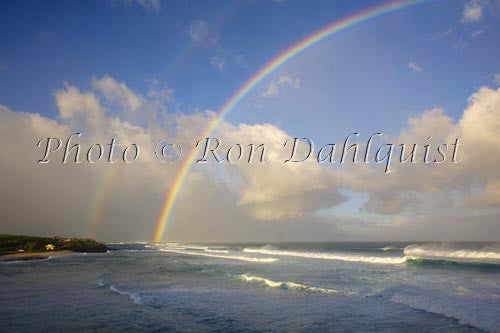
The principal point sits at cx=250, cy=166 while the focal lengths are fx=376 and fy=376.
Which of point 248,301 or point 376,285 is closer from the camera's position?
point 248,301

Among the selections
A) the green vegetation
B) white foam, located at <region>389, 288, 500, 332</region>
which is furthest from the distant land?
white foam, located at <region>389, 288, 500, 332</region>

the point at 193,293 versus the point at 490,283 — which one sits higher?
the point at 490,283

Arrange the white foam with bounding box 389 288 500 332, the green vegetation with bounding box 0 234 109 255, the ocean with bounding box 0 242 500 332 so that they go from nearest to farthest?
the ocean with bounding box 0 242 500 332 < the white foam with bounding box 389 288 500 332 < the green vegetation with bounding box 0 234 109 255

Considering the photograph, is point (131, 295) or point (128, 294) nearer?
point (131, 295)

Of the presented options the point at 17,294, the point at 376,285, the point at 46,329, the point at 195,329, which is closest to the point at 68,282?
the point at 17,294

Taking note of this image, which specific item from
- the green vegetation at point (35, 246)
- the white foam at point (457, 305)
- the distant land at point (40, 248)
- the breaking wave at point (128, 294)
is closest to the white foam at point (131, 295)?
the breaking wave at point (128, 294)

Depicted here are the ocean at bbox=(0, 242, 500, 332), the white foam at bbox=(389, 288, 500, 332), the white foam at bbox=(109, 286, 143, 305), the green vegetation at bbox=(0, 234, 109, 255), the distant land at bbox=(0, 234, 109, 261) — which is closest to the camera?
the ocean at bbox=(0, 242, 500, 332)

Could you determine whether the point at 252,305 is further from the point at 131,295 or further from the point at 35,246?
the point at 35,246

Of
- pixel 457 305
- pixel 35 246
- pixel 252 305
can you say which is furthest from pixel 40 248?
pixel 457 305

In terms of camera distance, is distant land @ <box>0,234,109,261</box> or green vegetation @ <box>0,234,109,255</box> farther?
green vegetation @ <box>0,234,109,255</box>

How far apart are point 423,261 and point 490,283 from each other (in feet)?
70.7

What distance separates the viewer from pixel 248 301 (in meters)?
20.7

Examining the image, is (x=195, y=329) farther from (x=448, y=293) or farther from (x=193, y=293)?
(x=448, y=293)

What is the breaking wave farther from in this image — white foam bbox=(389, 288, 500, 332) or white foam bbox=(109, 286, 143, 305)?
white foam bbox=(389, 288, 500, 332)
